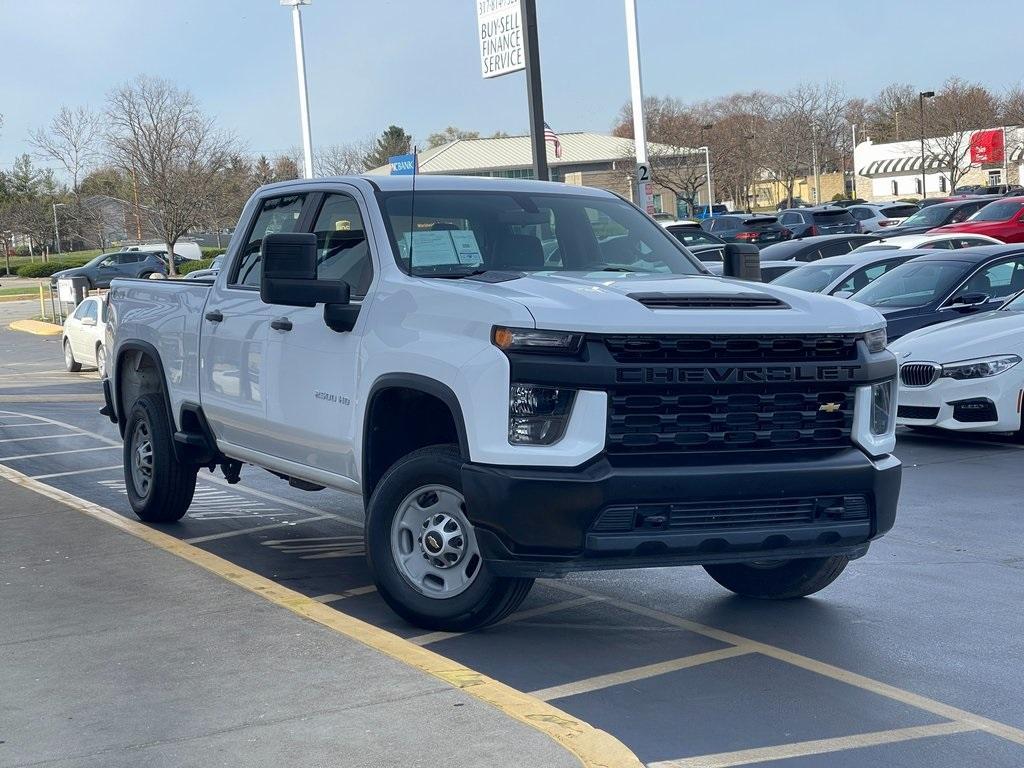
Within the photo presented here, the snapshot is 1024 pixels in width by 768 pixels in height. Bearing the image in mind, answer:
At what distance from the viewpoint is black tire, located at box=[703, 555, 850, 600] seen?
666 cm

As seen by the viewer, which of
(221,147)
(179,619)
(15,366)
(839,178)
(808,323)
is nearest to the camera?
(808,323)

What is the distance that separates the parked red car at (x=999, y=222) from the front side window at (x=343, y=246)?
24942 millimetres

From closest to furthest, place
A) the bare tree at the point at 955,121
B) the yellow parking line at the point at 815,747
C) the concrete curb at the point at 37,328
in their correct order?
the yellow parking line at the point at 815,747 < the concrete curb at the point at 37,328 < the bare tree at the point at 955,121

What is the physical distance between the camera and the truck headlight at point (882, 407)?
5.93 meters

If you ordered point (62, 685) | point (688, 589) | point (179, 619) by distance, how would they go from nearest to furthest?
point (62, 685)
point (179, 619)
point (688, 589)

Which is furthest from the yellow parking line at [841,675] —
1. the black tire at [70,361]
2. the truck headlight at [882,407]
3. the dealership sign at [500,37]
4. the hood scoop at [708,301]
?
the black tire at [70,361]

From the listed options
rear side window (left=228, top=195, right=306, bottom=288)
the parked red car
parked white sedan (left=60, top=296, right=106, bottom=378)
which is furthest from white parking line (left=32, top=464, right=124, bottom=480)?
the parked red car

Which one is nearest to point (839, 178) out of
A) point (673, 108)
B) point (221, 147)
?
point (673, 108)

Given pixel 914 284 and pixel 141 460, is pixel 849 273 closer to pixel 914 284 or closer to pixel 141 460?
pixel 914 284

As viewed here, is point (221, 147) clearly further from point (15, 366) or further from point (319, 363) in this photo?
point (319, 363)

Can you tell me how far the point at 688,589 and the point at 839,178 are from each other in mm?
115883

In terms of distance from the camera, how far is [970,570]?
7.34m

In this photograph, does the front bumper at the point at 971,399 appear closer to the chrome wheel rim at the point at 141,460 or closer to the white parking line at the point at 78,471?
the chrome wheel rim at the point at 141,460

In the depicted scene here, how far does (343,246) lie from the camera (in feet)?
23.4
